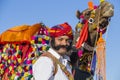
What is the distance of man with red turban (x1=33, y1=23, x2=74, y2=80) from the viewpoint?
2.95m

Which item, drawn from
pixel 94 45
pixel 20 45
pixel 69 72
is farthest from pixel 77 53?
pixel 69 72

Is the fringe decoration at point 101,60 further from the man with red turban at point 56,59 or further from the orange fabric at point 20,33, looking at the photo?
the man with red turban at point 56,59

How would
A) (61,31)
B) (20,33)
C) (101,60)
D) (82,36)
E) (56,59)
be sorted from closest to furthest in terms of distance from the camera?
(56,59) → (61,31) → (20,33) → (101,60) → (82,36)

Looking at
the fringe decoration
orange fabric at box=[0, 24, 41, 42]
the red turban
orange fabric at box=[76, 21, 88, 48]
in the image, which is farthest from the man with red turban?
orange fabric at box=[76, 21, 88, 48]

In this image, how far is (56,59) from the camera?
308 centimetres

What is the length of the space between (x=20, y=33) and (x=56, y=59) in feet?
3.74

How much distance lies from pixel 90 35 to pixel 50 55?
228cm

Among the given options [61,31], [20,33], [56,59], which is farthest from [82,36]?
[56,59]

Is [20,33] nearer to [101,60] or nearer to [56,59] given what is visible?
[101,60]

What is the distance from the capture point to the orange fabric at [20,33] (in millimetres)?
4074

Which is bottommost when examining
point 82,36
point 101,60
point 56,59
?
point 101,60

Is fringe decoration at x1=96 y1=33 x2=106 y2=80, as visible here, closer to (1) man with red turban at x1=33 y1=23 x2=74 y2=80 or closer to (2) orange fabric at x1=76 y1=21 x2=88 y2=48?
(2) orange fabric at x1=76 y1=21 x2=88 y2=48

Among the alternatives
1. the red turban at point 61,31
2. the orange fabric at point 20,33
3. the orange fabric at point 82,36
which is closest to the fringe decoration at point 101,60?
the orange fabric at point 82,36

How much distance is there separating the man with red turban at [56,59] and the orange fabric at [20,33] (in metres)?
0.75
